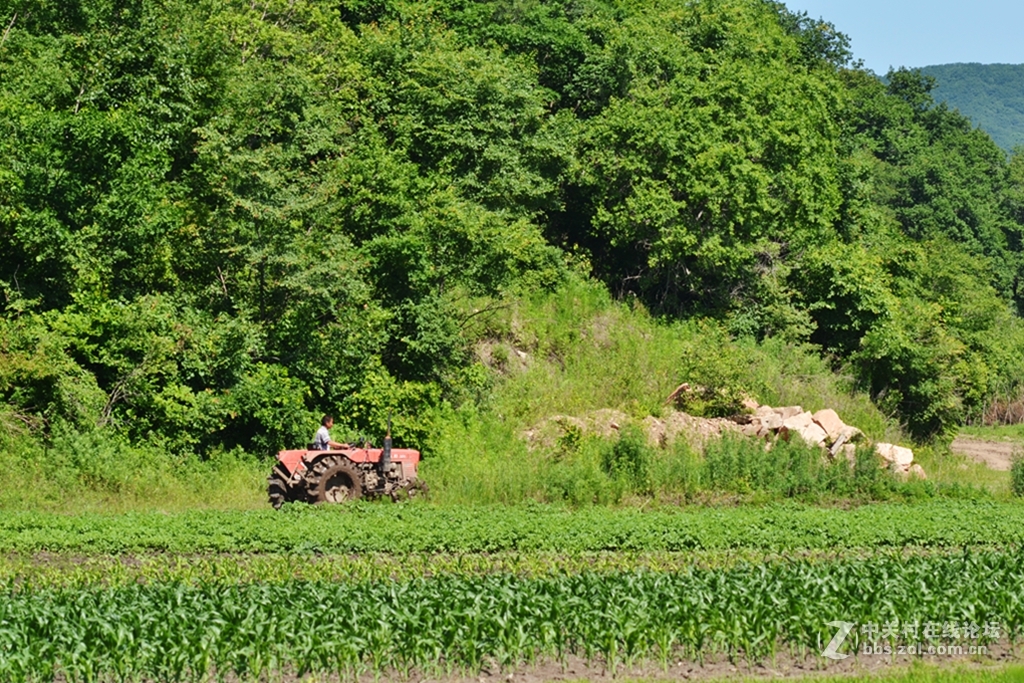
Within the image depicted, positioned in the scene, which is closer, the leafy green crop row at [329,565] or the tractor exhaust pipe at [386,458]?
the leafy green crop row at [329,565]

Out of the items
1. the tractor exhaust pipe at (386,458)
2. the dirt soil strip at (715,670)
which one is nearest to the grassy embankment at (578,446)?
the tractor exhaust pipe at (386,458)

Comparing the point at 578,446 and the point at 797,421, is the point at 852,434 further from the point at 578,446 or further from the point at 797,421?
the point at 578,446

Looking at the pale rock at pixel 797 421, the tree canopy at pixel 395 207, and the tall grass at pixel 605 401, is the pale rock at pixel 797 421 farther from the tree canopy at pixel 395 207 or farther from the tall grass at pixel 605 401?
the tree canopy at pixel 395 207

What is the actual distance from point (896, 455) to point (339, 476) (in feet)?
46.0

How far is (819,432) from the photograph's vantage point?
30.8 meters

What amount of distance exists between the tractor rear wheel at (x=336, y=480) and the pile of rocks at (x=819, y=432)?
10.8 meters

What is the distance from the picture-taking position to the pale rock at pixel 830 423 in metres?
31.3

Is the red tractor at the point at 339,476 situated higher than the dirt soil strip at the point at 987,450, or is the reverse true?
the red tractor at the point at 339,476

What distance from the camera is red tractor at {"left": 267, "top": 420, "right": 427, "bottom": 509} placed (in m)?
23.9

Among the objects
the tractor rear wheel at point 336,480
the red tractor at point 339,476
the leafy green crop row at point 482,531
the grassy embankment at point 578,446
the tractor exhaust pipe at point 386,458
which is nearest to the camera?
the leafy green crop row at point 482,531

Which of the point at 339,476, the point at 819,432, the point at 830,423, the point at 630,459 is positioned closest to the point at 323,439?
the point at 339,476

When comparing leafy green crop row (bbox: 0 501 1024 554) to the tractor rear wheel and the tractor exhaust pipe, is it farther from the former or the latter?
the tractor exhaust pipe

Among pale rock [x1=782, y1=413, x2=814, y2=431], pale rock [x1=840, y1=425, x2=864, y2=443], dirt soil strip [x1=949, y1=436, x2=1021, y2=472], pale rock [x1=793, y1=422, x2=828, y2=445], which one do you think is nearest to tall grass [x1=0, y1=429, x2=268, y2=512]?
pale rock [x1=782, y1=413, x2=814, y2=431]

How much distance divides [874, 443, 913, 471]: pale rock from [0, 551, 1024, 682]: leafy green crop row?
44.8 ft
